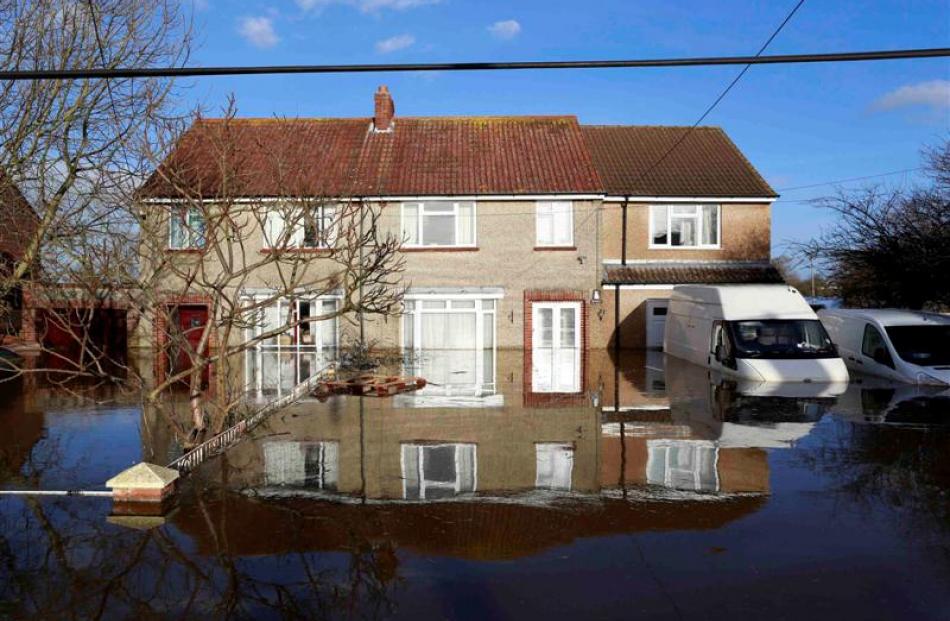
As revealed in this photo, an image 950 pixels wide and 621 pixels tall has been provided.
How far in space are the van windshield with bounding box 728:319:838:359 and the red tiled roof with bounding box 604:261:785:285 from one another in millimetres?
6536

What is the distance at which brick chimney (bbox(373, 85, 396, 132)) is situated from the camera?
25.1 m

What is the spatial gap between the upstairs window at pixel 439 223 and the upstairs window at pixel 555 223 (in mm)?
2024

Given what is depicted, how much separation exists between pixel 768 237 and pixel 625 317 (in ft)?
18.1

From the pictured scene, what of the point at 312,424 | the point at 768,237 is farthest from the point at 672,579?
the point at 768,237

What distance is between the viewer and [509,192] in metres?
22.2

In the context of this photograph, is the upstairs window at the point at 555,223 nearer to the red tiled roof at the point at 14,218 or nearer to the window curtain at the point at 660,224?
the window curtain at the point at 660,224

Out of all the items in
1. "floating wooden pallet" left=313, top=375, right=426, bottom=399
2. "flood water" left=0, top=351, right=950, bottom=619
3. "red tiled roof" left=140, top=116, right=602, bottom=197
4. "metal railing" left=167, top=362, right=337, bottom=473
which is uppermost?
"red tiled roof" left=140, top=116, right=602, bottom=197

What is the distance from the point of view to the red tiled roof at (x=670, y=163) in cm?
2434

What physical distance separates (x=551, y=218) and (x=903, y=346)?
32.9ft

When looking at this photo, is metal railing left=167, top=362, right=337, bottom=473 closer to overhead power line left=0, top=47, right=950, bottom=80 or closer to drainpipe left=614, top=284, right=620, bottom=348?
overhead power line left=0, top=47, right=950, bottom=80

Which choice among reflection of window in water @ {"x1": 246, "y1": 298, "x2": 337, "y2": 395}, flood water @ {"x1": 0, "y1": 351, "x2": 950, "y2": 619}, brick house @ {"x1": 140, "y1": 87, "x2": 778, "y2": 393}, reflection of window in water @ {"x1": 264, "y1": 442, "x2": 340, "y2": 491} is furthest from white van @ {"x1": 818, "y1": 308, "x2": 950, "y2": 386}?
reflection of window in water @ {"x1": 246, "y1": 298, "x2": 337, "y2": 395}

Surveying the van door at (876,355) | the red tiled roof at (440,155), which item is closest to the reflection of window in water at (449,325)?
the red tiled roof at (440,155)

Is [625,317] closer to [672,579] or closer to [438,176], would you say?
[438,176]

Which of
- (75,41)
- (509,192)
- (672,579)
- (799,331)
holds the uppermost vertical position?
(75,41)
